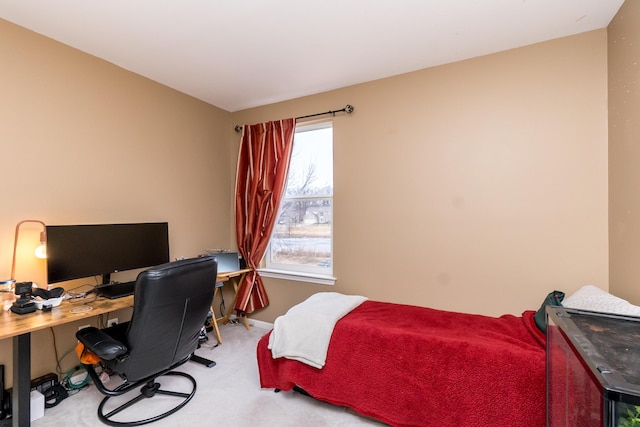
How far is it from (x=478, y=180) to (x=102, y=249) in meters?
3.07

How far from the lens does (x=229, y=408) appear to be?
1.99 metres

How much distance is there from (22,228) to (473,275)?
342 cm

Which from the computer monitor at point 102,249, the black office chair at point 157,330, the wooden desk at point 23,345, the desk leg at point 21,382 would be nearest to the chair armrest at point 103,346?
the black office chair at point 157,330

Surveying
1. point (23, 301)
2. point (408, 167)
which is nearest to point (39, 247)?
point (23, 301)

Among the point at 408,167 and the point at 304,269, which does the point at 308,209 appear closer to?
the point at 304,269

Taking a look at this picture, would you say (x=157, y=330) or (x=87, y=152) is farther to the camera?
(x=87, y=152)

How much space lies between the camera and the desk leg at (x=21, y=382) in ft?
5.30

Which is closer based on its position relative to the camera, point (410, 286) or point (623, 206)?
point (623, 206)

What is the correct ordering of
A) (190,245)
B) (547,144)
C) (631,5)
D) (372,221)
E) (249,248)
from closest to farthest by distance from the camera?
(631,5) → (547,144) → (372,221) → (190,245) → (249,248)

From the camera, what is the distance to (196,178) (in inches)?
129

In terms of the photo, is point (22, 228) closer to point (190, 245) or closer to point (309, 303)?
point (190, 245)

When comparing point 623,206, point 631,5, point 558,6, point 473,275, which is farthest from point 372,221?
point 631,5

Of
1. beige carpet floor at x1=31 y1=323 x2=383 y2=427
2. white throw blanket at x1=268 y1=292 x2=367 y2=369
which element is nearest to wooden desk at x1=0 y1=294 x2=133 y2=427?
beige carpet floor at x1=31 y1=323 x2=383 y2=427

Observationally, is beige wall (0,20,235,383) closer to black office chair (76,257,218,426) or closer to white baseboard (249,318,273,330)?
black office chair (76,257,218,426)
